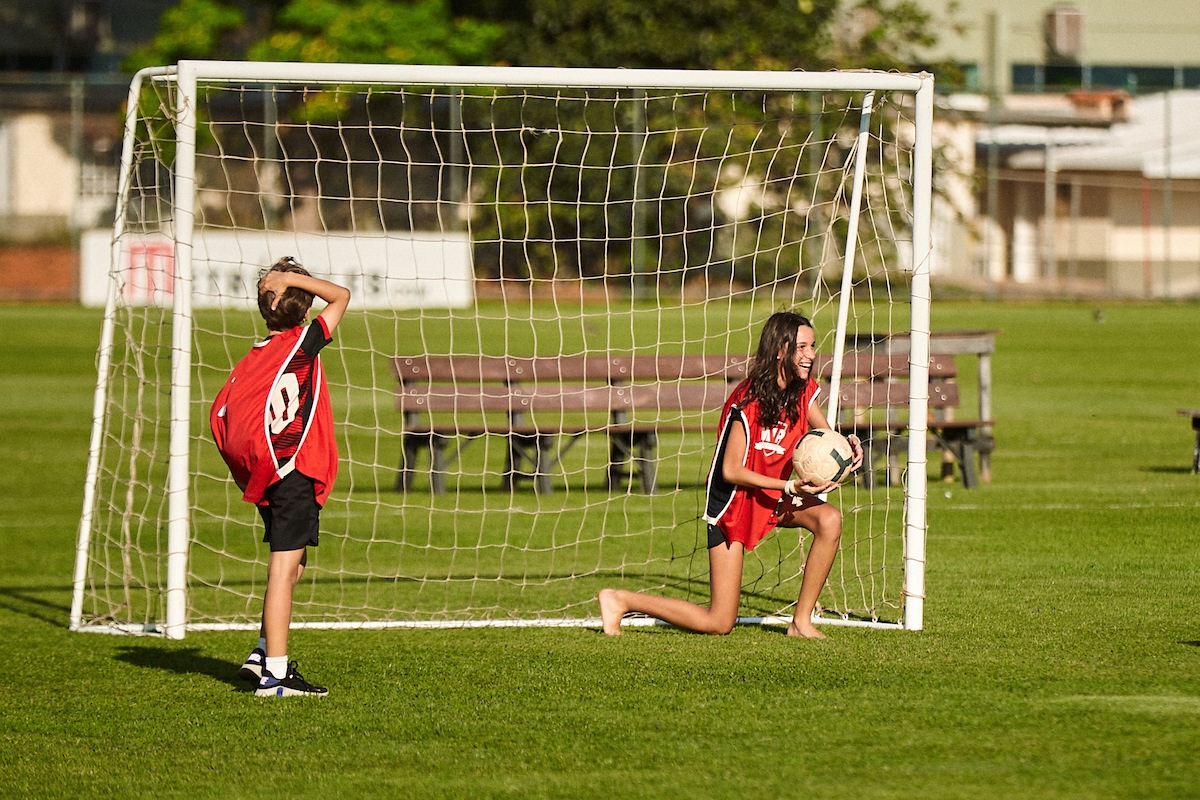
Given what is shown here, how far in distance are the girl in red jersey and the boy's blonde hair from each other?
1.93 metres

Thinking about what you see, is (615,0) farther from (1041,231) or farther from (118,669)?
(118,669)

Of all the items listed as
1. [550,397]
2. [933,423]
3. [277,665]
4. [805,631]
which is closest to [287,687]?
[277,665]

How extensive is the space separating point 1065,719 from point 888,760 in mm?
804

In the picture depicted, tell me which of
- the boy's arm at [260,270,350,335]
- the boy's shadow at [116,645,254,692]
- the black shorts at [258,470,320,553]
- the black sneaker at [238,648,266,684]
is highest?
the boy's arm at [260,270,350,335]

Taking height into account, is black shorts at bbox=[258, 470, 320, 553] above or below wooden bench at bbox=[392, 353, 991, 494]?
below

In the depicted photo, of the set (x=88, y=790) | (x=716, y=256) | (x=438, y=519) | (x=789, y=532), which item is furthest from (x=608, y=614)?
(x=716, y=256)

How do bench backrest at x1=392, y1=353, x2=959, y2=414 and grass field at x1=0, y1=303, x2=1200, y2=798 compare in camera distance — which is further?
bench backrest at x1=392, y1=353, x2=959, y2=414

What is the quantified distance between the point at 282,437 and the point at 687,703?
1843 millimetres

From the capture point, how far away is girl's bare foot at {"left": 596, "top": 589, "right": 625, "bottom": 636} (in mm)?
7469

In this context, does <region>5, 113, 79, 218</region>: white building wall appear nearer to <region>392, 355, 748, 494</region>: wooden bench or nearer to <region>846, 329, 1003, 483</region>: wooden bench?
<region>392, 355, 748, 494</region>: wooden bench

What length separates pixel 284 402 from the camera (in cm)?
624

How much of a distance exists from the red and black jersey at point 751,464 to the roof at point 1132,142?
3650 cm

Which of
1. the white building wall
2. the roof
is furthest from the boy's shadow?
the roof

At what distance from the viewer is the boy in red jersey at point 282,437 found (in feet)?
20.4
